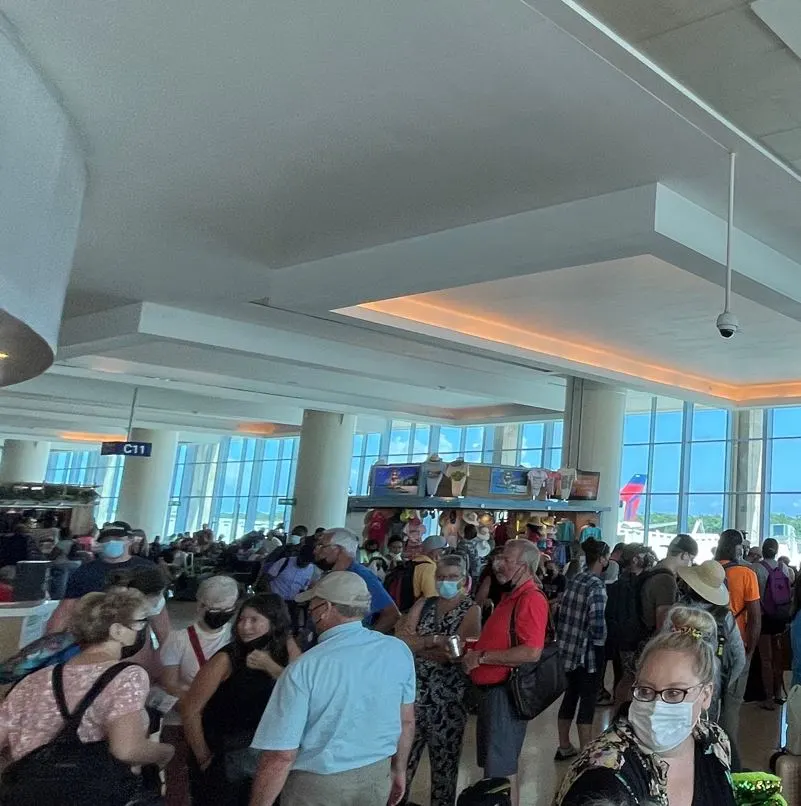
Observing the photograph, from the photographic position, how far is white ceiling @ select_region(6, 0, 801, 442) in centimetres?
411

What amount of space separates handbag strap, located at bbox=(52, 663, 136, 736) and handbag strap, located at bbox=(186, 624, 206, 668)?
116 centimetres

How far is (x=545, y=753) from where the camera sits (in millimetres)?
6359

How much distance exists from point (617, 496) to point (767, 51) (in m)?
11.4

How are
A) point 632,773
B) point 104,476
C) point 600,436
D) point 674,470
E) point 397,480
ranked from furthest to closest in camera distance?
point 104,476, point 674,470, point 600,436, point 397,480, point 632,773

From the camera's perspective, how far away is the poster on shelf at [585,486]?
1283cm

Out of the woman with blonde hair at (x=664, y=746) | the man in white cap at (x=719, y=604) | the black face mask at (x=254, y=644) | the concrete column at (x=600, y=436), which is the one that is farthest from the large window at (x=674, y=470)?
the woman with blonde hair at (x=664, y=746)

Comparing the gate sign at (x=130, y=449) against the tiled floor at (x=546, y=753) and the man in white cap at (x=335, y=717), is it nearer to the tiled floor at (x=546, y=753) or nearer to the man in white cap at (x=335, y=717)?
the tiled floor at (x=546, y=753)

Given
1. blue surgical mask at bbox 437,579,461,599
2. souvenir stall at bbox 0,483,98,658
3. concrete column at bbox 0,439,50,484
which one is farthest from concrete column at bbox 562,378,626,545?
concrete column at bbox 0,439,50,484

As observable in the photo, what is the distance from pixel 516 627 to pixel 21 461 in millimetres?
39726

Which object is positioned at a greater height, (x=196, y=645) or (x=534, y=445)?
(x=534, y=445)

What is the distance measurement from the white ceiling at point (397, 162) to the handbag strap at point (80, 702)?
2.95m

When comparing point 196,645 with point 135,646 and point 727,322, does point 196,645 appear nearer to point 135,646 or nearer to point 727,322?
point 135,646

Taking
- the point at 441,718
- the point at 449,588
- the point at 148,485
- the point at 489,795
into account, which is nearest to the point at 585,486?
the point at 449,588

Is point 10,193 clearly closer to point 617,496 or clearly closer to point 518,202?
point 518,202
